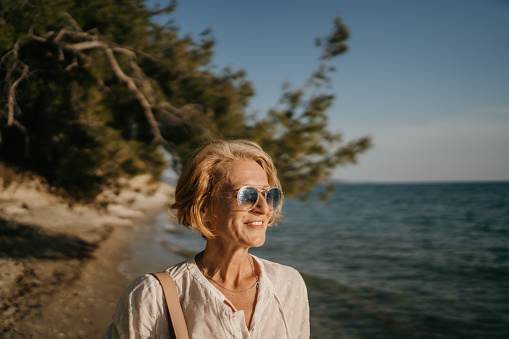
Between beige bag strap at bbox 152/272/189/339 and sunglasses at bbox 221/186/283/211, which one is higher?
sunglasses at bbox 221/186/283/211

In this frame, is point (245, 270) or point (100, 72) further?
point (100, 72)

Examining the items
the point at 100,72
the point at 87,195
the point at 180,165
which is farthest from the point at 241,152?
the point at 87,195

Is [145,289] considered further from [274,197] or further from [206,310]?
[274,197]

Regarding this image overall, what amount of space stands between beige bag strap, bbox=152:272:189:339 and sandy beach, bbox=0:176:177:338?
308 cm

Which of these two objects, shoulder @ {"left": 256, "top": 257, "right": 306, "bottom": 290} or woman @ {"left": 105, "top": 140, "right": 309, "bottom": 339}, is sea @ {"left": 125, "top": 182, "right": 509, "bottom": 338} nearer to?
woman @ {"left": 105, "top": 140, "right": 309, "bottom": 339}

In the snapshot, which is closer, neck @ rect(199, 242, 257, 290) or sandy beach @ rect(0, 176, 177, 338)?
neck @ rect(199, 242, 257, 290)

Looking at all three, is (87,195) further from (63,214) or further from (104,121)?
(63,214)

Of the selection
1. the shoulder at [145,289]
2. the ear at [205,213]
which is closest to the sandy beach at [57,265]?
the ear at [205,213]

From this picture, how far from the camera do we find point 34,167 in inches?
263

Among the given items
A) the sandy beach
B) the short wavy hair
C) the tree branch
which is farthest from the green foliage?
the short wavy hair

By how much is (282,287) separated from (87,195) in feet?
18.7

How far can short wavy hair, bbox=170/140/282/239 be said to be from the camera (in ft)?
6.25

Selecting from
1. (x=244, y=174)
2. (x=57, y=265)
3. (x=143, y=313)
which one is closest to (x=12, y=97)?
(x=57, y=265)

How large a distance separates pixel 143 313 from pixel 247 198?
67 cm
